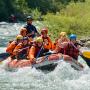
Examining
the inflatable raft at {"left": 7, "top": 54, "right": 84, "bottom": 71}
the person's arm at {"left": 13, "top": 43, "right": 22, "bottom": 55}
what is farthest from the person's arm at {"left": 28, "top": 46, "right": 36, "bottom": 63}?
the person's arm at {"left": 13, "top": 43, "right": 22, "bottom": 55}

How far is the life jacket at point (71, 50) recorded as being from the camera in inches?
525

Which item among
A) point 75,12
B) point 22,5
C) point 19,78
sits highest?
point 19,78

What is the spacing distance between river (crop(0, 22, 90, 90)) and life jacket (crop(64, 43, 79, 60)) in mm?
603

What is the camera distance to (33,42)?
45.6 feet

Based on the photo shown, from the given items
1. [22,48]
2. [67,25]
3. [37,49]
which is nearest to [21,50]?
[22,48]

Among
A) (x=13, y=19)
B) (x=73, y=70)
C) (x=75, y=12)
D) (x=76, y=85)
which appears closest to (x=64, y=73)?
(x=73, y=70)

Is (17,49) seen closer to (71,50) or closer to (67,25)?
(71,50)

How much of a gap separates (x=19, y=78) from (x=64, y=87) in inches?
73.4

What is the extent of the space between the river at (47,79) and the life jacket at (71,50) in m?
0.60

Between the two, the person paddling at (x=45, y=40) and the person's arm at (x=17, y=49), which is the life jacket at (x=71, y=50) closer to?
the person paddling at (x=45, y=40)

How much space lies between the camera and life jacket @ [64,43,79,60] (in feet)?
43.7

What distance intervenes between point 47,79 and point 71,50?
1.59 m

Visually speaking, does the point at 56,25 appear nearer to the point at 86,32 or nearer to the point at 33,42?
the point at 86,32

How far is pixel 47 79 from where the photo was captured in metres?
12.4
